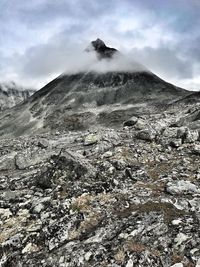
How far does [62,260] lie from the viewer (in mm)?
14672

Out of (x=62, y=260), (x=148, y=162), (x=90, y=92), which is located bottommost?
(x=62, y=260)

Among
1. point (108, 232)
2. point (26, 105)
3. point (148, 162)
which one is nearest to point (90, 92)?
point (26, 105)

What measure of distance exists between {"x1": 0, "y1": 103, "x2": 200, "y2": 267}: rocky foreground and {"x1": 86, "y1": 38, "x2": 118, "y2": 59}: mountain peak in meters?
151

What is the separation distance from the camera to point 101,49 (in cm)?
18025

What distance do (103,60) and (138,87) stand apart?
27071 mm

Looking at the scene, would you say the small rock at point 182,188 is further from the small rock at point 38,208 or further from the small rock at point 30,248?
the small rock at point 30,248

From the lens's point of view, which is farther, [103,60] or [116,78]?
[103,60]

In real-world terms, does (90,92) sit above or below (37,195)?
above

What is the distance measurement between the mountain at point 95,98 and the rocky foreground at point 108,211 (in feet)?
301

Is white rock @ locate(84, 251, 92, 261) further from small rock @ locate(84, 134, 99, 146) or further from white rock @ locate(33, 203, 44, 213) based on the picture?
small rock @ locate(84, 134, 99, 146)

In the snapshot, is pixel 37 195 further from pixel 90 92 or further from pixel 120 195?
pixel 90 92

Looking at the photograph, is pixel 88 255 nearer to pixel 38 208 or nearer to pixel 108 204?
pixel 108 204

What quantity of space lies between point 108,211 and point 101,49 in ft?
549

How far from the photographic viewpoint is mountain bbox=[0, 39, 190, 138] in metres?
126
